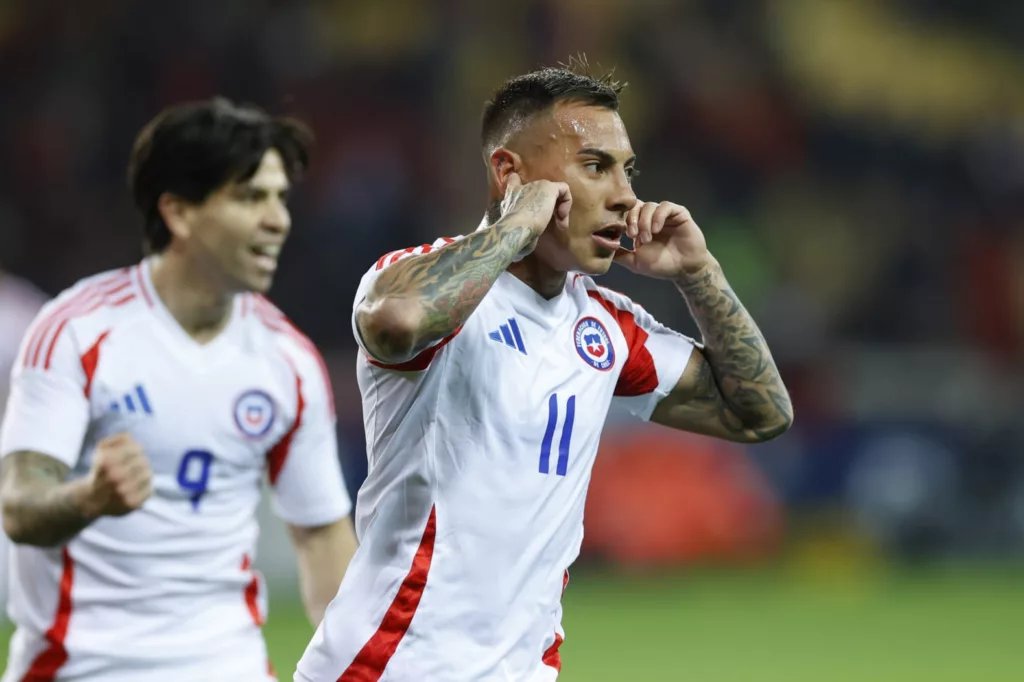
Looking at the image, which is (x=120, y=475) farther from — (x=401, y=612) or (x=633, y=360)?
(x=633, y=360)

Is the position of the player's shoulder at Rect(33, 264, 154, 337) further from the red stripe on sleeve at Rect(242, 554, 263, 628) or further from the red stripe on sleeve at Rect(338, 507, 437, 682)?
the red stripe on sleeve at Rect(338, 507, 437, 682)

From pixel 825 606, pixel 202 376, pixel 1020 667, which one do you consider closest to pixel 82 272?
pixel 825 606

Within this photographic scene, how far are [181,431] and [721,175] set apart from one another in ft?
35.8

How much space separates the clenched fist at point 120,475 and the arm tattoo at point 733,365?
4.57 feet

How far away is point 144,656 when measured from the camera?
4172mm

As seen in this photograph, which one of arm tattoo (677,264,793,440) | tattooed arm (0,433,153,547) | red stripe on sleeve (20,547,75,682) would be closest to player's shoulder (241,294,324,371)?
tattooed arm (0,433,153,547)

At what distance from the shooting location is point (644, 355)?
151 inches

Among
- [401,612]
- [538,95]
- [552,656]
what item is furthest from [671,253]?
[401,612]

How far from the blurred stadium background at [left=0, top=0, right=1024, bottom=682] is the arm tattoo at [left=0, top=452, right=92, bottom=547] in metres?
5.80

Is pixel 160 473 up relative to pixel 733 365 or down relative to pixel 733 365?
down

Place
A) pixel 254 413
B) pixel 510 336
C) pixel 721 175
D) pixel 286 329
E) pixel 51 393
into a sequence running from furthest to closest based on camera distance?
pixel 721 175, pixel 286 329, pixel 254 413, pixel 51 393, pixel 510 336

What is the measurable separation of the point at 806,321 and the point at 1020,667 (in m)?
5.10

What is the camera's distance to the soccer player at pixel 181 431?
4164 mm

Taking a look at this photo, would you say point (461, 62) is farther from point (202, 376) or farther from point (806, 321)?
point (202, 376)
